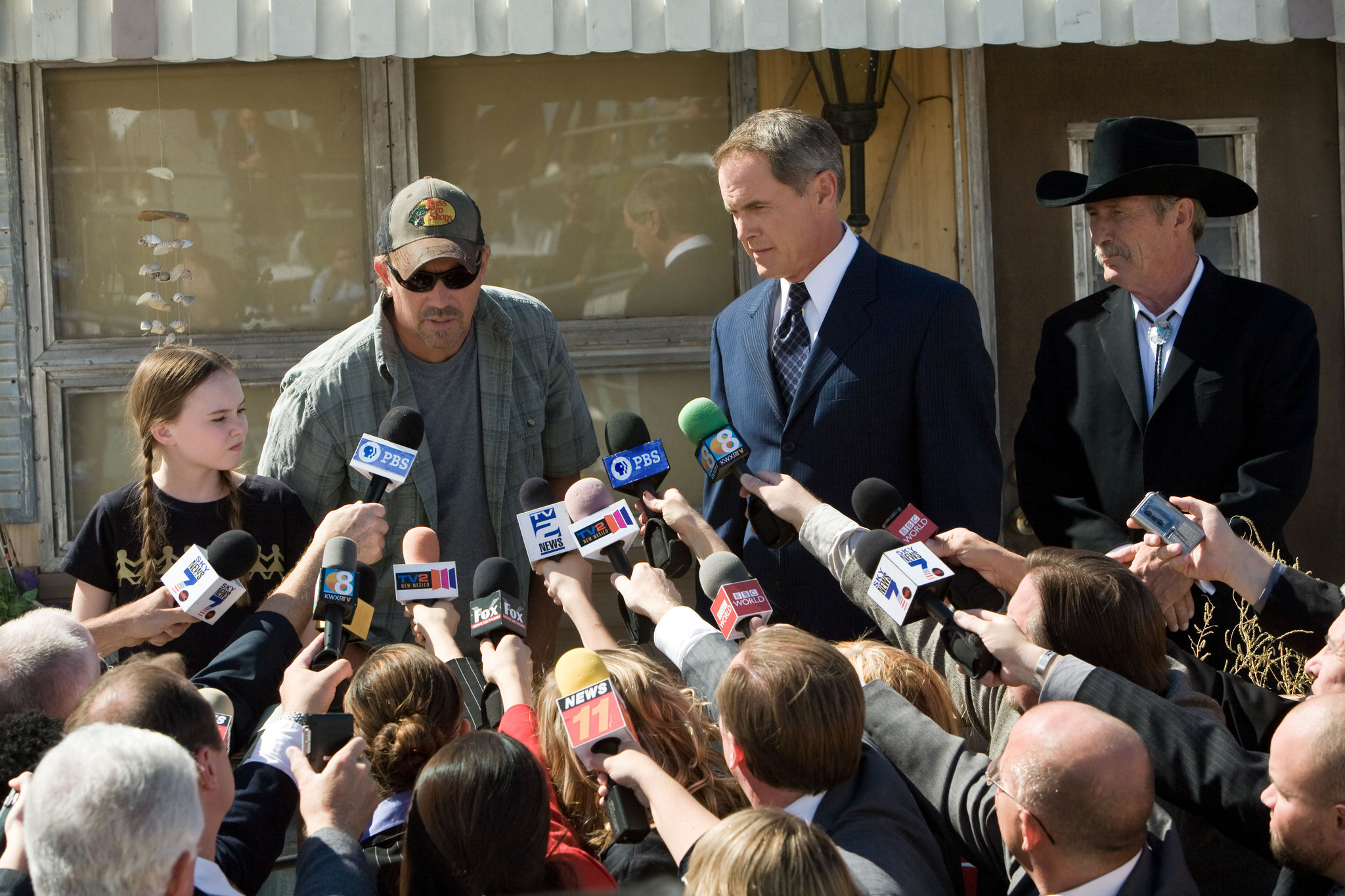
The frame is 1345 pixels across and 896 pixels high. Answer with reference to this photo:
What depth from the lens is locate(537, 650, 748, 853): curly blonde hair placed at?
2574 millimetres

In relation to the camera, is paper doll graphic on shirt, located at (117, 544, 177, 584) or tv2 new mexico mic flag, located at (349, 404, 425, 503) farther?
paper doll graphic on shirt, located at (117, 544, 177, 584)

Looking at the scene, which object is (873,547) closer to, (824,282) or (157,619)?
(824,282)

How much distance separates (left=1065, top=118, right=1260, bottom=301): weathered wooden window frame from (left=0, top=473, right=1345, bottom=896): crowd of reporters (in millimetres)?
2974

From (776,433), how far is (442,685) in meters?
1.36

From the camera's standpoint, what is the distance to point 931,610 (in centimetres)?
261

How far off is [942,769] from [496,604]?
3.58 ft

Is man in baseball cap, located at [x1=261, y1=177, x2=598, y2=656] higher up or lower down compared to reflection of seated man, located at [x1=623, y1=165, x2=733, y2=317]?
lower down

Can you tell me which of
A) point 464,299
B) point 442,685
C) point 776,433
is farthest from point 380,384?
point 442,685

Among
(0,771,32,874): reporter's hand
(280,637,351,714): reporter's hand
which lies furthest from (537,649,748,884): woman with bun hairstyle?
(0,771,32,874): reporter's hand

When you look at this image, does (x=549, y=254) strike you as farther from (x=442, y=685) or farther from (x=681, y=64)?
(x=442, y=685)

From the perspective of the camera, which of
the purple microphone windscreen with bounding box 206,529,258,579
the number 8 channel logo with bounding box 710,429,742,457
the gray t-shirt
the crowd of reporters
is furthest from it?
the gray t-shirt

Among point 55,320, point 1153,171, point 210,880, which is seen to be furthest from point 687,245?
point 210,880

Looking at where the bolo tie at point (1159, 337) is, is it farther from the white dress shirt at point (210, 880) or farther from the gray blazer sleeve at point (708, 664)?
the white dress shirt at point (210, 880)

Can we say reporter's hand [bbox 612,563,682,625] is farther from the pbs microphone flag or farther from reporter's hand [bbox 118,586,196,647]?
reporter's hand [bbox 118,586,196,647]
